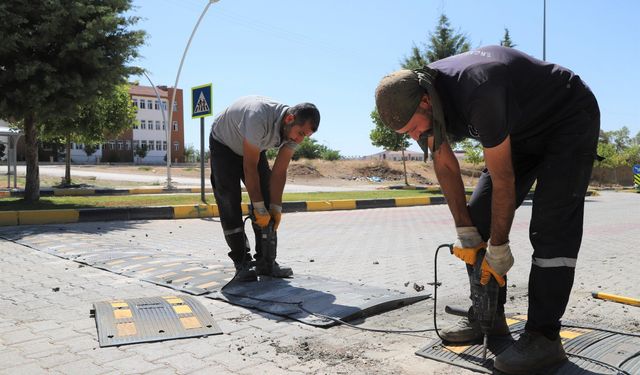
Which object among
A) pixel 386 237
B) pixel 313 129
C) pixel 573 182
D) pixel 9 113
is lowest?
pixel 386 237

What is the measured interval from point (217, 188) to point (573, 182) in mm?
2936

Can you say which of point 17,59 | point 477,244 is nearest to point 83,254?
point 477,244

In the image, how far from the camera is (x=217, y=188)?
4543mm

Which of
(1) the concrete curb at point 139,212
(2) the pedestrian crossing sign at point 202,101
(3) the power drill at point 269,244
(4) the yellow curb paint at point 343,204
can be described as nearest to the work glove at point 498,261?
(3) the power drill at point 269,244

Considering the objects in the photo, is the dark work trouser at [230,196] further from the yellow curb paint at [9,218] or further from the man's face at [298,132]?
the yellow curb paint at [9,218]

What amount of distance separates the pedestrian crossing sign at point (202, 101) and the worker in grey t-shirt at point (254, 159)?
6.89 metres

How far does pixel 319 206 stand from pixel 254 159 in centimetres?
901

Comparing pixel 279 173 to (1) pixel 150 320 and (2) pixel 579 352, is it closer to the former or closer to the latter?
(1) pixel 150 320

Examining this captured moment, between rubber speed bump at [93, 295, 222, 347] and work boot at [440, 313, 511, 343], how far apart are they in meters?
1.31

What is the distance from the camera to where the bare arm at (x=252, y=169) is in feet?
13.3

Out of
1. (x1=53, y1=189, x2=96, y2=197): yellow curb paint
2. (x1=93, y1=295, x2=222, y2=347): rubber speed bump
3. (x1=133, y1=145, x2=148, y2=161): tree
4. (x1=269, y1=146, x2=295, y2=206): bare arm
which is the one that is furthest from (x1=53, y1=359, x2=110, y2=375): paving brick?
(x1=133, y1=145, x2=148, y2=161): tree

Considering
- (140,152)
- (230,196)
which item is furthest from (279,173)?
(140,152)

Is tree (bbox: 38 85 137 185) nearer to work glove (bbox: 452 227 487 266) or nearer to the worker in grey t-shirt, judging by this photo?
the worker in grey t-shirt

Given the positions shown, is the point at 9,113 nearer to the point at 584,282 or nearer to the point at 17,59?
the point at 17,59
